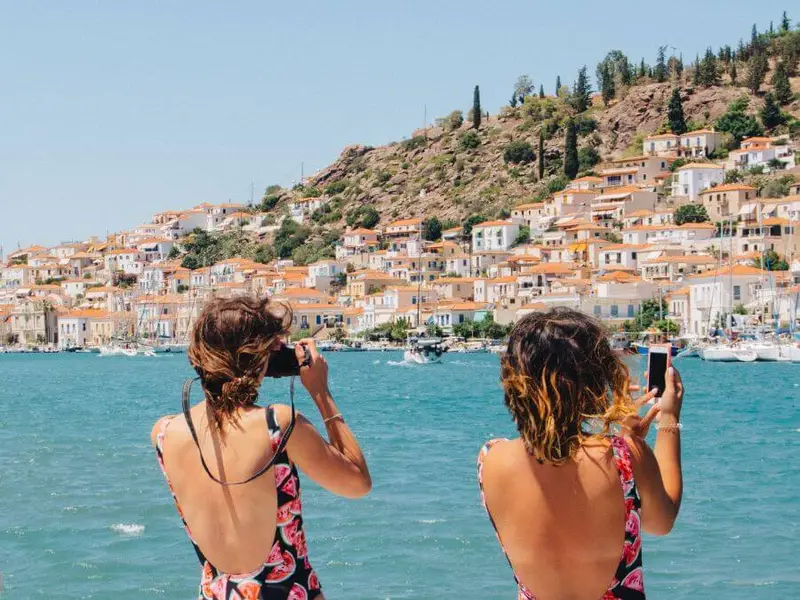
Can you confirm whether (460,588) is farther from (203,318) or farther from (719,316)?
(719,316)

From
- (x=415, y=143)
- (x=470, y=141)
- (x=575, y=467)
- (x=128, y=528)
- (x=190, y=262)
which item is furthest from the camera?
(x=415, y=143)

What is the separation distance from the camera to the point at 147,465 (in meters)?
16.9

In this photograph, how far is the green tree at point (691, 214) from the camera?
294ft

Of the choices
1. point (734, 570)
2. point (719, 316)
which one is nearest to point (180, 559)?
A: point (734, 570)

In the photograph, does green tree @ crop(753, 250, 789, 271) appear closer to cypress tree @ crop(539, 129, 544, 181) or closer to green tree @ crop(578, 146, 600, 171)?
green tree @ crop(578, 146, 600, 171)

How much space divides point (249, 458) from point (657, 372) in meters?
1.04

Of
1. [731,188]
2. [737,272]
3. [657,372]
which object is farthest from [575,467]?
[731,188]

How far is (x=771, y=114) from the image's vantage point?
352ft

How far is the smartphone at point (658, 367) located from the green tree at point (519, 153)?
123420mm

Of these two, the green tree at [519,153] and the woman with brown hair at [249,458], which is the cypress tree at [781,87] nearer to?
the green tree at [519,153]

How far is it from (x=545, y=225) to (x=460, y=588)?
95429 mm

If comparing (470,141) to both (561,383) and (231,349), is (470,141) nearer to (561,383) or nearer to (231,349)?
(231,349)

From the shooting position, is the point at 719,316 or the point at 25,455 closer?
the point at 25,455

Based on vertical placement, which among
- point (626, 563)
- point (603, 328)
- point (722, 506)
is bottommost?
point (722, 506)
